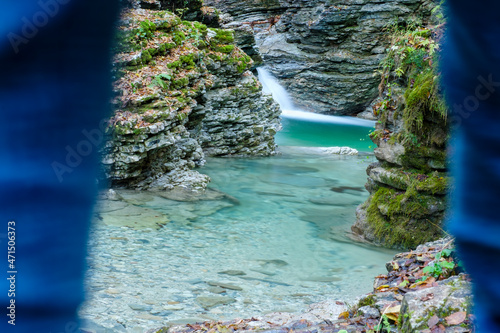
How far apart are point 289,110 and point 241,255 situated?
22.3 meters

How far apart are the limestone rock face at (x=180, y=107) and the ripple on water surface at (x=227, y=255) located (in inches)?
34.6

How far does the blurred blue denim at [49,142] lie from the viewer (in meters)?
0.58

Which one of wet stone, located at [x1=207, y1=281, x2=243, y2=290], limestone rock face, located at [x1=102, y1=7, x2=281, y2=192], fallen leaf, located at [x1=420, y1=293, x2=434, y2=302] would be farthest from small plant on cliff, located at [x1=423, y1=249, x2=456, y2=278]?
limestone rock face, located at [x1=102, y1=7, x2=281, y2=192]

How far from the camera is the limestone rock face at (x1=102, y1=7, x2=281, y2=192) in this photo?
10.0 m

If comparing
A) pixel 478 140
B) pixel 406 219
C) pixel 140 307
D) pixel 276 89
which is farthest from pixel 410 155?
pixel 276 89

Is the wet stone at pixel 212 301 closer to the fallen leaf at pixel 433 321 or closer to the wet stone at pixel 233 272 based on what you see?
the wet stone at pixel 233 272

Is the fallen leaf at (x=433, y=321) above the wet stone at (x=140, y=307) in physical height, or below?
above

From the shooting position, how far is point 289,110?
93.6ft

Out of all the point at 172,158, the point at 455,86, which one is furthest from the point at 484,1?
the point at 172,158

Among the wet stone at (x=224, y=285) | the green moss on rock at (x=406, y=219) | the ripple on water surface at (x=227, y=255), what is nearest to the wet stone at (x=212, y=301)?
the ripple on water surface at (x=227, y=255)

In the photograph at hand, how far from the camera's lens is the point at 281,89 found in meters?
29.4

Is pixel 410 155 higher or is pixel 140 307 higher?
pixel 410 155

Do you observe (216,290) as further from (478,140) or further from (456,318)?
(478,140)

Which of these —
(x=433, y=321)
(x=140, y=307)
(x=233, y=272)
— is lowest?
(x=233, y=272)
